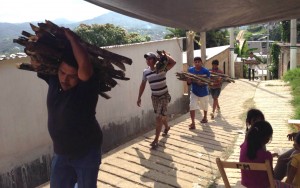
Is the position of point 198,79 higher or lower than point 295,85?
higher

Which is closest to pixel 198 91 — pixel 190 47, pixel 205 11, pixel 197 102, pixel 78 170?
pixel 197 102

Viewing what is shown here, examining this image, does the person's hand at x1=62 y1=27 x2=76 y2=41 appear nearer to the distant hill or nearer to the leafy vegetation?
the distant hill

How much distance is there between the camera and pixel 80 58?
2.44 m

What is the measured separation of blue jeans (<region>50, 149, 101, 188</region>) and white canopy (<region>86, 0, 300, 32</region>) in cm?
129

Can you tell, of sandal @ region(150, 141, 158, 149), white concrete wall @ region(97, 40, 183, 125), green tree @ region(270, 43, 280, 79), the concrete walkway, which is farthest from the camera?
green tree @ region(270, 43, 280, 79)

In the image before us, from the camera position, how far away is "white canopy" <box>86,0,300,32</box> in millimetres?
3021

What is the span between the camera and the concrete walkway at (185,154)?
15.2 feet

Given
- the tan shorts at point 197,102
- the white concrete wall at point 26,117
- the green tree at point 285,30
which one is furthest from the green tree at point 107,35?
the white concrete wall at point 26,117

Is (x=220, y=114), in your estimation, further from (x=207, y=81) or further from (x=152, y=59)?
(x=152, y=59)

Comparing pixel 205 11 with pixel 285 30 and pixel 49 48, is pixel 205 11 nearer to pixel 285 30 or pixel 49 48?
pixel 49 48

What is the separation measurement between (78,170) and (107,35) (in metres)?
23.3

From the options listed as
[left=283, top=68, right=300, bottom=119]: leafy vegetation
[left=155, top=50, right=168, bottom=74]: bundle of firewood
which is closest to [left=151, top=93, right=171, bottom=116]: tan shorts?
[left=155, top=50, right=168, bottom=74]: bundle of firewood

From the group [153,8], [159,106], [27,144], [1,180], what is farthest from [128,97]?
[153,8]

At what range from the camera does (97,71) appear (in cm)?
281
